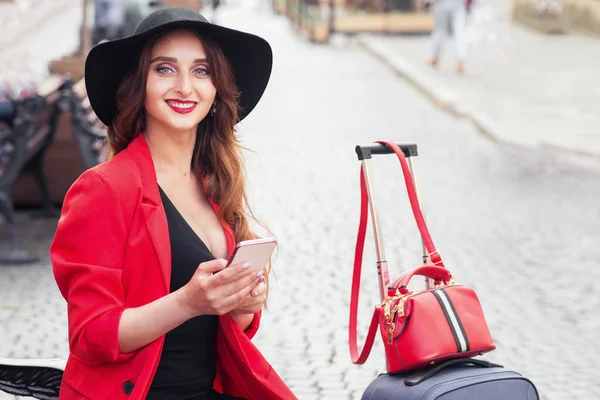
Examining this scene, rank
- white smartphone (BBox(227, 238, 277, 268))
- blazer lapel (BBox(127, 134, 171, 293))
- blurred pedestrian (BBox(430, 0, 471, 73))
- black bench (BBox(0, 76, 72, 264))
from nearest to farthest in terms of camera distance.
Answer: white smartphone (BBox(227, 238, 277, 268)) → blazer lapel (BBox(127, 134, 171, 293)) → black bench (BBox(0, 76, 72, 264)) → blurred pedestrian (BBox(430, 0, 471, 73))

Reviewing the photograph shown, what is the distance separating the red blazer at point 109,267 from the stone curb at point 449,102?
965cm

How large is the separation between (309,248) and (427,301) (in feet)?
15.9

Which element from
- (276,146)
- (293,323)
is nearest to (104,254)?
(293,323)

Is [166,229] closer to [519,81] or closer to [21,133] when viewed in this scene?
[21,133]

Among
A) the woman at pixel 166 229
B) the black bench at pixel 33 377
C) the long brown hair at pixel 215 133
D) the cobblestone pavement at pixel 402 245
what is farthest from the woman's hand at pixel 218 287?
the cobblestone pavement at pixel 402 245

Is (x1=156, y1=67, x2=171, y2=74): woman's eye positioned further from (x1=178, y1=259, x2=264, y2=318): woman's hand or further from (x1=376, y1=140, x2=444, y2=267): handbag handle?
(x1=376, y1=140, x2=444, y2=267): handbag handle

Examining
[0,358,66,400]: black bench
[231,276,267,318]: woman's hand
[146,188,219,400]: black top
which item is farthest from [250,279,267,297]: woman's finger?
[0,358,66,400]: black bench

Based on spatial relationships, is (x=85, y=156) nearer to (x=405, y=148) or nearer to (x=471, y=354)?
(x=405, y=148)

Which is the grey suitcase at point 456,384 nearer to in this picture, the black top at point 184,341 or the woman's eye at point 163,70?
the black top at point 184,341

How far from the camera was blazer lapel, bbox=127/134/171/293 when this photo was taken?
2.76 metres

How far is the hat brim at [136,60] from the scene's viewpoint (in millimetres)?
2852

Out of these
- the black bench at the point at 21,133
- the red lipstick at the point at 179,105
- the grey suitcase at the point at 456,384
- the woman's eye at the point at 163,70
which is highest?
the woman's eye at the point at 163,70

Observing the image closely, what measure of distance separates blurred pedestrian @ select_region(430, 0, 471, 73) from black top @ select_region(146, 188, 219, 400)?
1691 cm

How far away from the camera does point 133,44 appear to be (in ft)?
9.49
